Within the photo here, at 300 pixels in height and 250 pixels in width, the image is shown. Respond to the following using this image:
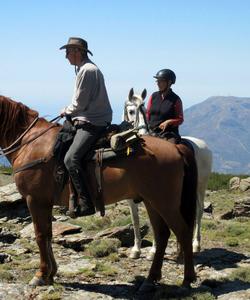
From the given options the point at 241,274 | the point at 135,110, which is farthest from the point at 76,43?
the point at 241,274

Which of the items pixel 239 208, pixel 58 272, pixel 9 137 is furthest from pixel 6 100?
pixel 239 208

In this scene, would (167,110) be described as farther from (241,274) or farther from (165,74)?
(241,274)

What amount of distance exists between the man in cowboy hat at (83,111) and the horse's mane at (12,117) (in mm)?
755

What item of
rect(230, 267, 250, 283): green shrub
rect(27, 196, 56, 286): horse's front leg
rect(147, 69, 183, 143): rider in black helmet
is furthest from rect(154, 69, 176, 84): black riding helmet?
rect(230, 267, 250, 283): green shrub

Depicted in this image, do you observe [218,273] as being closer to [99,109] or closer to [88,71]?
[99,109]

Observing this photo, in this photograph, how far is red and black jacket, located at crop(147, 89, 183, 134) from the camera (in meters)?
9.64

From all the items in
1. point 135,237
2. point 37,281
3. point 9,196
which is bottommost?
point 9,196

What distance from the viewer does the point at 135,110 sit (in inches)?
420

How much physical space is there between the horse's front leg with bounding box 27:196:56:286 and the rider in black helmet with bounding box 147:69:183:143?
9.44ft

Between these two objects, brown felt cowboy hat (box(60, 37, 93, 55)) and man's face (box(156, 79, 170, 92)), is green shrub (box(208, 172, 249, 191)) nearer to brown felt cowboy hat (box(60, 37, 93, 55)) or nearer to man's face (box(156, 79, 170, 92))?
man's face (box(156, 79, 170, 92))

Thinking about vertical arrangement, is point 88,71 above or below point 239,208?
above

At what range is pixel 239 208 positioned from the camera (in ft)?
57.0

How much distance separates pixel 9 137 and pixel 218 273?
4.75m

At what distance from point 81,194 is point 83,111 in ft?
4.62
